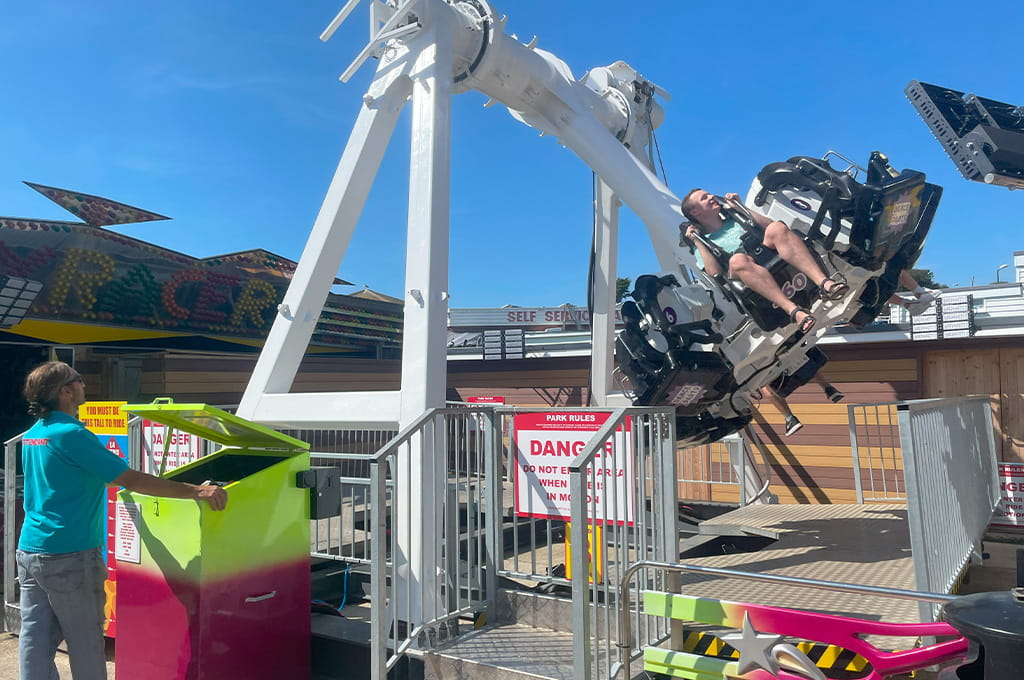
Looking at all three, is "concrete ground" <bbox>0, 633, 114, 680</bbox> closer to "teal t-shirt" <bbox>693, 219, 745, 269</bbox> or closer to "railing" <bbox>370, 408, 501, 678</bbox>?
"railing" <bbox>370, 408, 501, 678</bbox>

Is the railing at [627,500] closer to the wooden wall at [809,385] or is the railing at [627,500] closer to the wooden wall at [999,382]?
the wooden wall at [809,385]

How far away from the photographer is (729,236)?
540cm

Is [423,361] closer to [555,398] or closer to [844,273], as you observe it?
[844,273]

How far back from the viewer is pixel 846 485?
1061 centimetres

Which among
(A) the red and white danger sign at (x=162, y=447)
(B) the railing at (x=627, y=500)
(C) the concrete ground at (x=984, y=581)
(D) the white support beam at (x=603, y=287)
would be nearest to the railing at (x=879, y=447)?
(C) the concrete ground at (x=984, y=581)

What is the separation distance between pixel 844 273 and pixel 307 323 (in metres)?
4.31

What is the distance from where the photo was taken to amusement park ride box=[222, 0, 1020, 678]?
5102mm

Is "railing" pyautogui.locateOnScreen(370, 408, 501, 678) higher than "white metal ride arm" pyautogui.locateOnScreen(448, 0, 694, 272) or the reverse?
the reverse

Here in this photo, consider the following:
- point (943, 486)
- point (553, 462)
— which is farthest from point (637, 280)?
point (943, 486)

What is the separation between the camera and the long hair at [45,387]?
12.6ft

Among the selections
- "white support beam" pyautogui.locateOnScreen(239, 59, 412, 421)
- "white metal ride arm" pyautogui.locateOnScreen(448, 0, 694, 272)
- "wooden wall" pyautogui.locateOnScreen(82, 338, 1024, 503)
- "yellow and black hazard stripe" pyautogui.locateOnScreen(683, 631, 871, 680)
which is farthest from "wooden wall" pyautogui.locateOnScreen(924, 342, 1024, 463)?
"white support beam" pyautogui.locateOnScreen(239, 59, 412, 421)

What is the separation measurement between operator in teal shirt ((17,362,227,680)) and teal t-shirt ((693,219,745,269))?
12.8 ft

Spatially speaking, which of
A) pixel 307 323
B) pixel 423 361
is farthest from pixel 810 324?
pixel 307 323

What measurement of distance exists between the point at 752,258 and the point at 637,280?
1226mm
